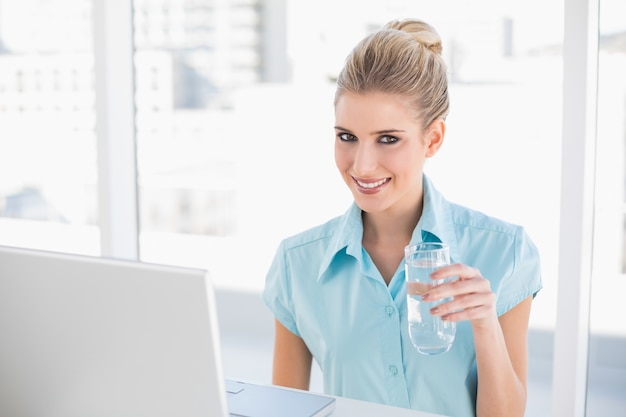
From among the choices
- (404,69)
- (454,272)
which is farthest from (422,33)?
(454,272)

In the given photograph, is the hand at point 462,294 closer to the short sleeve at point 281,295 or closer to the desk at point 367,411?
the desk at point 367,411

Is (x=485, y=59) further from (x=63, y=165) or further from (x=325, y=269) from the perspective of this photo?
(x=325, y=269)

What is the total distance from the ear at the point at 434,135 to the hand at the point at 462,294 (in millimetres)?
464

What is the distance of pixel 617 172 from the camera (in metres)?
2.47

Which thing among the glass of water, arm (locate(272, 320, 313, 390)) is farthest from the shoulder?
the glass of water

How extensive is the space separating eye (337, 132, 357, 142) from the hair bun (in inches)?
10.2

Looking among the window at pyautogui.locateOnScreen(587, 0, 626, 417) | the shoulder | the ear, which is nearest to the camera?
the ear

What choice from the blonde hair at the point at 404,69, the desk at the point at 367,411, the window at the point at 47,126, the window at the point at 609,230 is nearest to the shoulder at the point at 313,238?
the blonde hair at the point at 404,69

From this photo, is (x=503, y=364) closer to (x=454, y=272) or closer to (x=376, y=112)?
(x=454, y=272)

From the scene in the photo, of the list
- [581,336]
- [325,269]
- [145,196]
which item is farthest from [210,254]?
[325,269]

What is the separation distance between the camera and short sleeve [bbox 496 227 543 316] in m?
1.69

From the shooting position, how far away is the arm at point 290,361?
186cm

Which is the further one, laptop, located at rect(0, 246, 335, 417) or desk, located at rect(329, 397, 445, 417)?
desk, located at rect(329, 397, 445, 417)

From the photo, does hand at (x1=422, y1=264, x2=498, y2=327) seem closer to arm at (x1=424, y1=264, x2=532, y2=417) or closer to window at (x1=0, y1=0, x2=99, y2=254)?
arm at (x1=424, y1=264, x2=532, y2=417)
